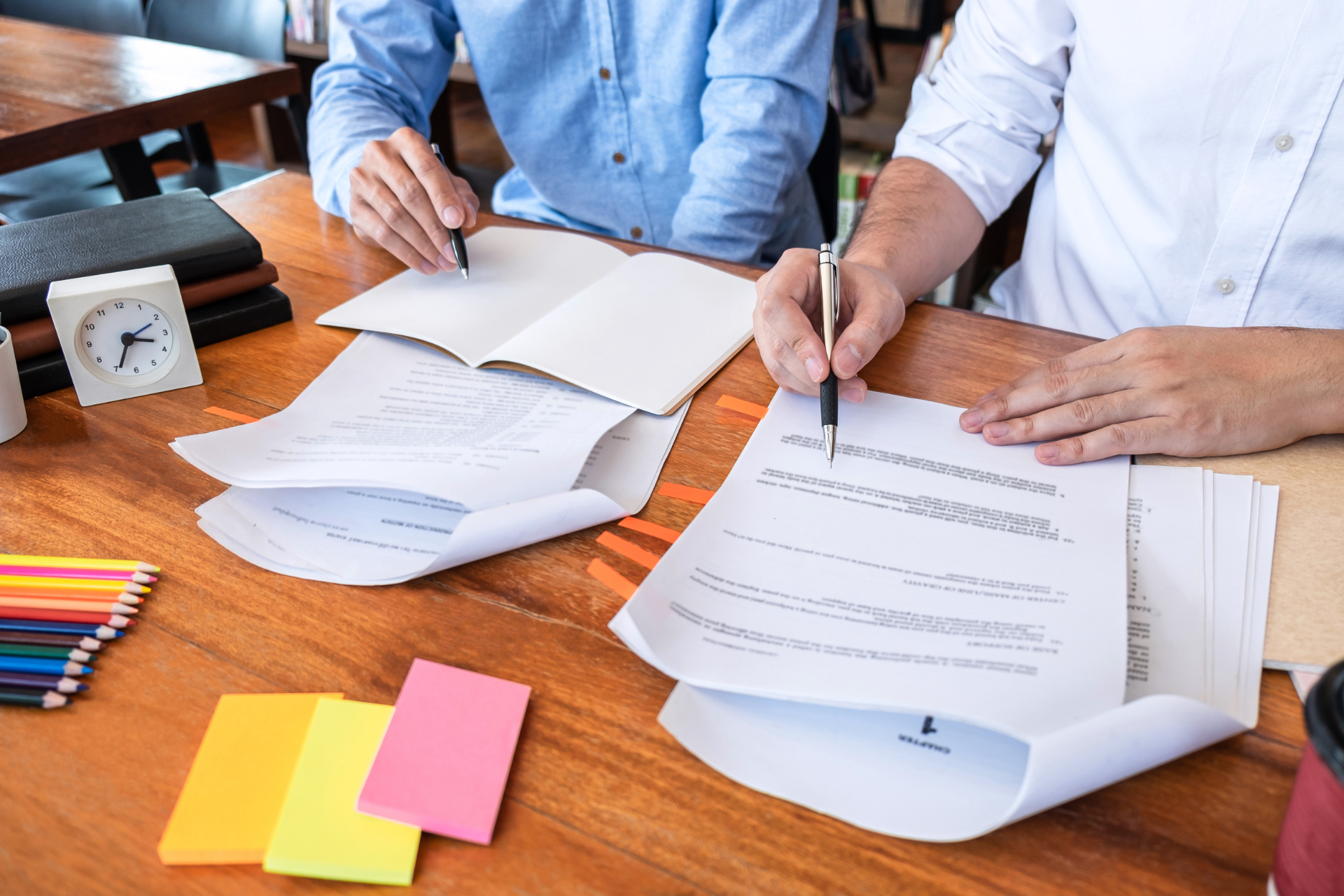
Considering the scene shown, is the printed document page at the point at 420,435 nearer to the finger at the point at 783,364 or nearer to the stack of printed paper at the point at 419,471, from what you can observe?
the stack of printed paper at the point at 419,471

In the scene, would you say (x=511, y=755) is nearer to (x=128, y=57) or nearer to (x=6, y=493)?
(x=6, y=493)

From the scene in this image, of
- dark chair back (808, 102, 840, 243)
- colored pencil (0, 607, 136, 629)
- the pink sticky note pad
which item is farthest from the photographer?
dark chair back (808, 102, 840, 243)

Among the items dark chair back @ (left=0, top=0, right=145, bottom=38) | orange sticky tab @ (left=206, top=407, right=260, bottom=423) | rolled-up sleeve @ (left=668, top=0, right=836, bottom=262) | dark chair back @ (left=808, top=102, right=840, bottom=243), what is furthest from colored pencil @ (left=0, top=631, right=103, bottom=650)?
dark chair back @ (left=0, top=0, right=145, bottom=38)

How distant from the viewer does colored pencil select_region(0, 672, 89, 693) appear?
50 cm

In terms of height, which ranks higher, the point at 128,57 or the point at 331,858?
the point at 128,57

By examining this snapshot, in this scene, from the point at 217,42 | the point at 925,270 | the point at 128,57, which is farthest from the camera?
the point at 217,42

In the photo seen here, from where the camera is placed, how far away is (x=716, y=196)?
1.21 metres

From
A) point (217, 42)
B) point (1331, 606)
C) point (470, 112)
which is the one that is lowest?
point (470, 112)

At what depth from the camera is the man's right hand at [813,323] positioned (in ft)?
2.37

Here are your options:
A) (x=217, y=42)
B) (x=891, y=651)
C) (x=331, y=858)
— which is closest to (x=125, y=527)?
(x=331, y=858)

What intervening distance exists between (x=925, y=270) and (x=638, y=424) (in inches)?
16.3

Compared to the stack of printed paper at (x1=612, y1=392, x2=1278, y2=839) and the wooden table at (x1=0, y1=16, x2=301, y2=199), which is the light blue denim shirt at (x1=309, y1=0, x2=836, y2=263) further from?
the stack of printed paper at (x1=612, y1=392, x2=1278, y2=839)

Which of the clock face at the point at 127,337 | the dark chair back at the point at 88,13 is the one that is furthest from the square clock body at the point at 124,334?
the dark chair back at the point at 88,13

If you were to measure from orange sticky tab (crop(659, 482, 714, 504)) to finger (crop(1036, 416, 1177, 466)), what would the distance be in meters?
0.25
